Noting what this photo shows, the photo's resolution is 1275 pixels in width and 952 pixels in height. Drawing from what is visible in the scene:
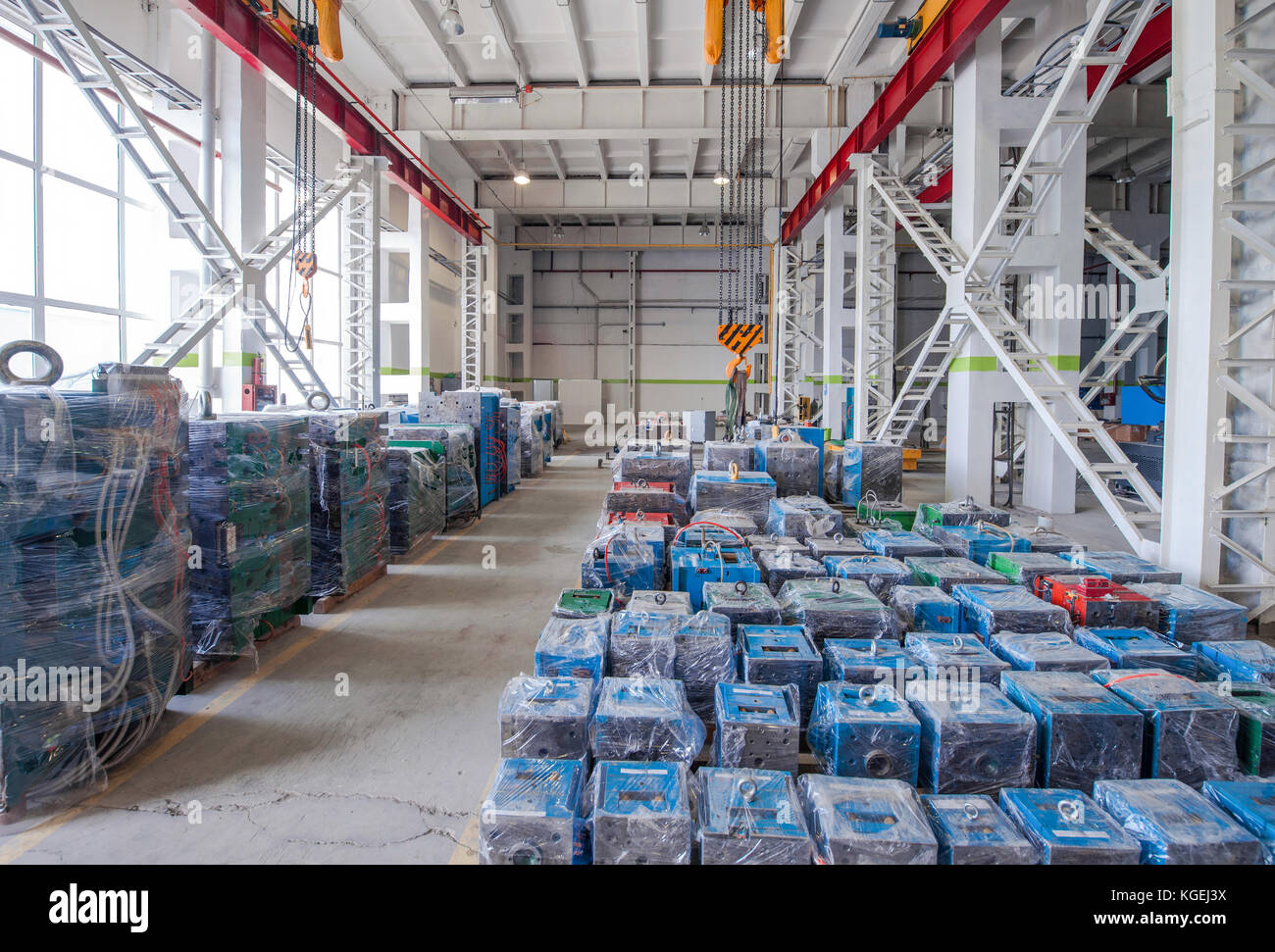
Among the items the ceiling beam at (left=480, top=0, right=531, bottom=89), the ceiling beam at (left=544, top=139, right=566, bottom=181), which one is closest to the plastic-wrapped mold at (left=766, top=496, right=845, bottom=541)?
the ceiling beam at (left=480, top=0, right=531, bottom=89)

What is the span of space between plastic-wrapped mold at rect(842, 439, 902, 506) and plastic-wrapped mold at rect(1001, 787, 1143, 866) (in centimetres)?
637

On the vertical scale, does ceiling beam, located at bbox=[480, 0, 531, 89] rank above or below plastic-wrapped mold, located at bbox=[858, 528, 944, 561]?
above

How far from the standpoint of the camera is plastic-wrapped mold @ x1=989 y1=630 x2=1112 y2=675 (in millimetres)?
3611

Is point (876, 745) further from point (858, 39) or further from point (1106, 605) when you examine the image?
point (858, 39)

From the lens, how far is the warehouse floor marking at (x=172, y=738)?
3051 millimetres

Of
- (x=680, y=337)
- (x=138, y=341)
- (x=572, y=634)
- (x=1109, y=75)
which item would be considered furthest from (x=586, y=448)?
(x=572, y=634)

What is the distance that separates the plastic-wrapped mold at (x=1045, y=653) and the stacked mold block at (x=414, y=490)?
6.11 meters

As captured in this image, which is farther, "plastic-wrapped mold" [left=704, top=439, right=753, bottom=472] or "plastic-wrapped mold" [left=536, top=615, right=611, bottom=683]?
"plastic-wrapped mold" [left=704, top=439, right=753, bottom=472]

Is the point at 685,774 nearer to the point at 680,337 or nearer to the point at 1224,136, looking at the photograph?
the point at 1224,136

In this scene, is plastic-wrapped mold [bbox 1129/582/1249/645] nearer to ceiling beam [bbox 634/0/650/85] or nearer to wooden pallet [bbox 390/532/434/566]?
wooden pallet [bbox 390/532/434/566]

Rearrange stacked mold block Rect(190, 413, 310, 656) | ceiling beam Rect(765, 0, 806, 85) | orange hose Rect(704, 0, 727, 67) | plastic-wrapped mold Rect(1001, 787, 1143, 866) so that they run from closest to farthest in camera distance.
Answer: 1. plastic-wrapped mold Rect(1001, 787, 1143, 866)
2. stacked mold block Rect(190, 413, 310, 656)
3. orange hose Rect(704, 0, 727, 67)
4. ceiling beam Rect(765, 0, 806, 85)

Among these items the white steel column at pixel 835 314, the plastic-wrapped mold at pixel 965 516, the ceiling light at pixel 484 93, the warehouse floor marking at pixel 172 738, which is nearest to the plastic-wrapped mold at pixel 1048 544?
the plastic-wrapped mold at pixel 965 516

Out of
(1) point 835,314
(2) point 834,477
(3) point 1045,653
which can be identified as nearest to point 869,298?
(1) point 835,314

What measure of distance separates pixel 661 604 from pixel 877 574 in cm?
165
